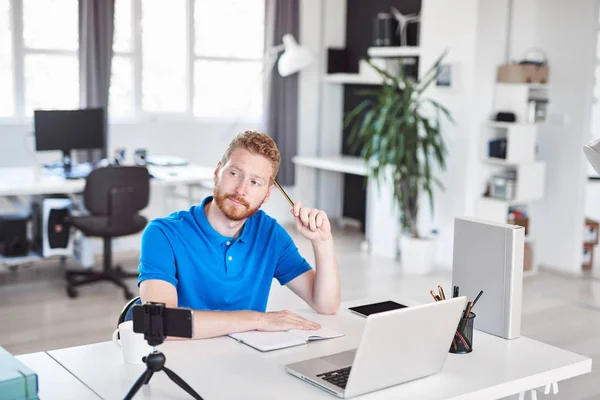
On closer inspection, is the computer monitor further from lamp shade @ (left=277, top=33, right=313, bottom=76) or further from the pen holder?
the pen holder

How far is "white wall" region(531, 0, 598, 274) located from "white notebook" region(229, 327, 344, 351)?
4123 millimetres

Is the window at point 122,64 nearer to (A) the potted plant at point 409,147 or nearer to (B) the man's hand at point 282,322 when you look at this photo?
(A) the potted plant at point 409,147

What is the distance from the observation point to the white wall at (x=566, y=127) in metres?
5.63

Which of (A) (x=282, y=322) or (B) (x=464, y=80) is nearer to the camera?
(A) (x=282, y=322)

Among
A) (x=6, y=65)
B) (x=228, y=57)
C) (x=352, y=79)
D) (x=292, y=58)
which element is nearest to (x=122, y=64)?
(x=6, y=65)

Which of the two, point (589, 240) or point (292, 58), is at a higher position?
point (292, 58)

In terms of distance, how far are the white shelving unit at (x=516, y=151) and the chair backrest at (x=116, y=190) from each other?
96.7 inches

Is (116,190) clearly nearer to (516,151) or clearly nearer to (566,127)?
(516,151)

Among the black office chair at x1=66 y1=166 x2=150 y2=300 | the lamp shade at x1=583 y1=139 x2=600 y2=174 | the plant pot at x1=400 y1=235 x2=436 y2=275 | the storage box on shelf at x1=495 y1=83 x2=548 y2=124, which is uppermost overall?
the storage box on shelf at x1=495 y1=83 x2=548 y2=124

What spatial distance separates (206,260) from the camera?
229 cm

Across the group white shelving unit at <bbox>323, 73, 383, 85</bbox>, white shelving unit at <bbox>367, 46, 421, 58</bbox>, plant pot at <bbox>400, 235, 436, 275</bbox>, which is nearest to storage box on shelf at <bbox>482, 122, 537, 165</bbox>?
plant pot at <bbox>400, 235, 436, 275</bbox>

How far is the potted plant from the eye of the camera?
5.60 m

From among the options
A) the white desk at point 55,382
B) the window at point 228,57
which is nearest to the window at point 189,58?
the window at point 228,57

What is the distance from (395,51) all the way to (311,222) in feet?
14.3
